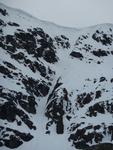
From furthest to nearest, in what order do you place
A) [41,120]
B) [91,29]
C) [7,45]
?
1. [91,29]
2. [7,45]
3. [41,120]

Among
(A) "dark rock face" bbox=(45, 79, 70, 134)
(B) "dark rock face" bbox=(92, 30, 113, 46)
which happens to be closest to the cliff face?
(A) "dark rock face" bbox=(45, 79, 70, 134)

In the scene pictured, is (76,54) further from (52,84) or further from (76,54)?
(52,84)

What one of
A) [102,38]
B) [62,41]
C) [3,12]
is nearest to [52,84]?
[62,41]

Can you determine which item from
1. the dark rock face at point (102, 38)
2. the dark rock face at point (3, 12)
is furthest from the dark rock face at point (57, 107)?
the dark rock face at point (3, 12)

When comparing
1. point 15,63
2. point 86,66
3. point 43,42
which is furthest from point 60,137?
point 43,42

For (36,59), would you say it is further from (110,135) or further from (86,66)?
(110,135)

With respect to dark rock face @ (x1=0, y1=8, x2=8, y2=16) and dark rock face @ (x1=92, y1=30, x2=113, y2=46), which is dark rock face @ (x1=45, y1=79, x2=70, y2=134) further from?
dark rock face @ (x1=0, y1=8, x2=8, y2=16)

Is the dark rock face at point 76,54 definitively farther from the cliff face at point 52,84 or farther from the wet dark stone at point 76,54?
the cliff face at point 52,84

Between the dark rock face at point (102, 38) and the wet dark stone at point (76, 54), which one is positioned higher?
the dark rock face at point (102, 38)
